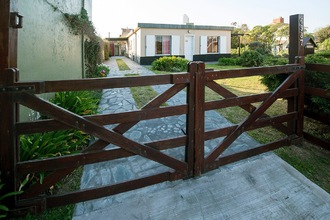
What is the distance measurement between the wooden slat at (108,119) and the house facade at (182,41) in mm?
15899

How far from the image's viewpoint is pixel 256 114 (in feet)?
10.6

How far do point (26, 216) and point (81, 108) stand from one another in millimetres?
2424

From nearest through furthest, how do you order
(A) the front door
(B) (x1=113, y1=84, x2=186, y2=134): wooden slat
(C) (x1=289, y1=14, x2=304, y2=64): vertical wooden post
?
(B) (x1=113, y1=84, x2=186, y2=134): wooden slat → (C) (x1=289, y1=14, x2=304, y2=64): vertical wooden post → (A) the front door

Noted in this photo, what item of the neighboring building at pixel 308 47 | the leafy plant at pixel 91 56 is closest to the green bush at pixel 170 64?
the leafy plant at pixel 91 56

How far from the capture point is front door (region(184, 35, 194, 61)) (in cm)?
1897

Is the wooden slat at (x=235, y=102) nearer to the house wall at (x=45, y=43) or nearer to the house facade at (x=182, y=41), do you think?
the house wall at (x=45, y=43)

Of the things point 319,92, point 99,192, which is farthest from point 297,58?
point 99,192

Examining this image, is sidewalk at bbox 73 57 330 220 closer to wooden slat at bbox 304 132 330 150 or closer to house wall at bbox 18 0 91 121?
wooden slat at bbox 304 132 330 150

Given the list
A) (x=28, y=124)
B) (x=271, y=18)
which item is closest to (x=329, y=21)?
(x=271, y=18)

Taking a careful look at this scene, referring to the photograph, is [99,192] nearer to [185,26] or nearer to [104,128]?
[104,128]

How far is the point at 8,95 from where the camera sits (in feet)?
6.66

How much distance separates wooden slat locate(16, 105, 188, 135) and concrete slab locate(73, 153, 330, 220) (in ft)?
2.67

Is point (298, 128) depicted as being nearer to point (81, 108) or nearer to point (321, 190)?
point (321, 190)

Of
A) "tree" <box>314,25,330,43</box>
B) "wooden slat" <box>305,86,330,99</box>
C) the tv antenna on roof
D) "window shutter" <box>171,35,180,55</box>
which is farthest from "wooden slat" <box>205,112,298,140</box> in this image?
"tree" <box>314,25,330,43</box>
